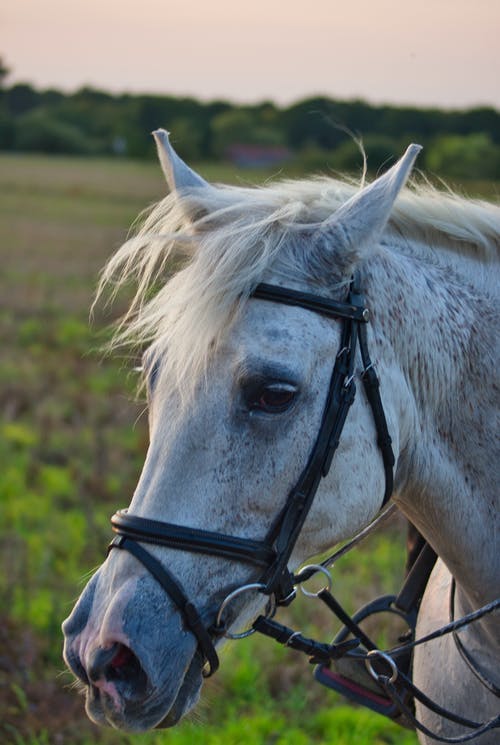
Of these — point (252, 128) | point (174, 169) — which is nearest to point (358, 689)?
point (174, 169)

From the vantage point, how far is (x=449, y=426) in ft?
8.15

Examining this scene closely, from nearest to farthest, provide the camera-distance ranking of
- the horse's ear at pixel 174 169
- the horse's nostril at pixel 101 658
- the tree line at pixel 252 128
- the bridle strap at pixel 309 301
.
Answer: the horse's nostril at pixel 101 658 < the bridle strap at pixel 309 301 < the horse's ear at pixel 174 169 < the tree line at pixel 252 128

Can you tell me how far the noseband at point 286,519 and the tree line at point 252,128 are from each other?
83 centimetres

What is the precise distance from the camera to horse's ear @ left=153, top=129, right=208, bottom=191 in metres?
2.69

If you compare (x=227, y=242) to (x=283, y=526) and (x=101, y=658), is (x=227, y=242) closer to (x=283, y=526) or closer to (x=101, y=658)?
(x=283, y=526)

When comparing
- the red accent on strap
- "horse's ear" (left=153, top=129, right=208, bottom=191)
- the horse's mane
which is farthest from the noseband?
the red accent on strap

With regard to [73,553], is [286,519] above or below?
above

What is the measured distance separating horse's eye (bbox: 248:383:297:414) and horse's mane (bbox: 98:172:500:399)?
17 centimetres

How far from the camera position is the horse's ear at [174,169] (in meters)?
2.69

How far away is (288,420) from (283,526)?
295 mm

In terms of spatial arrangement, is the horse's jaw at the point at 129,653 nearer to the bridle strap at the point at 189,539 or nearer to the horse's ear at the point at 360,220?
the bridle strap at the point at 189,539

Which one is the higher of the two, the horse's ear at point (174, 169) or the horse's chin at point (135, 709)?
the horse's ear at point (174, 169)

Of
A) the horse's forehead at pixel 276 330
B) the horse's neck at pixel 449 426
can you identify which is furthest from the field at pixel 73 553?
the horse's forehead at pixel 276 330

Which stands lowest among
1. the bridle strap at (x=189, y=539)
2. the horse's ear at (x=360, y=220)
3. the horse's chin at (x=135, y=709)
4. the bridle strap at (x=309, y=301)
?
the horse's chin at (x=135, y=709)
